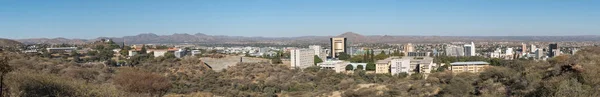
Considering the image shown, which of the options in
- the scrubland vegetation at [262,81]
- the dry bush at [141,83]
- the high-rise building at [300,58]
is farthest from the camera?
the high-rise building at [300,58]

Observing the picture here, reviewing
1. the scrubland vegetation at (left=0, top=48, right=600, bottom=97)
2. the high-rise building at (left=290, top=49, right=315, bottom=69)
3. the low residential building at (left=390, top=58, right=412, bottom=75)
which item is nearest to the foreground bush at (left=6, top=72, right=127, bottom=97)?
the scrubland vegetation at (left=0, top=48, right=600, bottom=97)

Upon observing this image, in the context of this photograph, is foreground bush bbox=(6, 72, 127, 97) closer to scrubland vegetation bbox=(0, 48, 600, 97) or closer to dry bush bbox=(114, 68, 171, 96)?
scrubland vegetation bbox=(0, 48, 600, 97)

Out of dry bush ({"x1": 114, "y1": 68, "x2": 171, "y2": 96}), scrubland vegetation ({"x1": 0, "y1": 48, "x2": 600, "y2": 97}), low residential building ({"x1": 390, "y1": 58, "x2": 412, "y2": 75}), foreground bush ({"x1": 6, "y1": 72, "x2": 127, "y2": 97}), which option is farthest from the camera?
low residential building ({"x1": 390, "y1": 58, "x2": 412, "y2": 75})

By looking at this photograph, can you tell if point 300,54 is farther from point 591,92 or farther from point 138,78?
point 591,92

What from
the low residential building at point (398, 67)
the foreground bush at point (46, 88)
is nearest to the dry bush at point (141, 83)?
the foreground bush at point (46, 88)

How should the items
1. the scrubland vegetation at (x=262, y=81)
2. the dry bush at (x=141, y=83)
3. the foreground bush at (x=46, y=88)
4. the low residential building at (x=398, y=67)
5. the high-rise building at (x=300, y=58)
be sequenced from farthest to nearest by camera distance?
the high-rise building at (x=300, y=58) < the low residential building at (x=398, y=67) < the dry bush at (x=141, y=83) < the scrubland vegetation at (x=262, y=81) < the foreground bush at (x=46, y=88)

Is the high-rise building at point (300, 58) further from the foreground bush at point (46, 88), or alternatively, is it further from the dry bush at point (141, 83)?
the foreground bush at point (46, 88)

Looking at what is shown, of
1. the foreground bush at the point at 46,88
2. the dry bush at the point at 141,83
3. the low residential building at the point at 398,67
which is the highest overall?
the foreground bush at the point at 46,88

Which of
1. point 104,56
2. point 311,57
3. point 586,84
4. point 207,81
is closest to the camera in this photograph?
point 586,84

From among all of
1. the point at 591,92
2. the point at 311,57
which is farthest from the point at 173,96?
the point at 311,57
